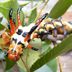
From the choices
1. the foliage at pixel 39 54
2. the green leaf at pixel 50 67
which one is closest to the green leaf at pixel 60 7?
the foliage at pixel 39 54

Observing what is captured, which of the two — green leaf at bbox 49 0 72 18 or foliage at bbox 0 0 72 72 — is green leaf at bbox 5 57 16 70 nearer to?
foliage at bbox 0 0 72 72

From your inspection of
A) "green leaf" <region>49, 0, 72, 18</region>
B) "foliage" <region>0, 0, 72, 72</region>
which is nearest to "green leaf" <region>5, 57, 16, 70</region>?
"foliage" <region>0, 0, 72, 72</region>

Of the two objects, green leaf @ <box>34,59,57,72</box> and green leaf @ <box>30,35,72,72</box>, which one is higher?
green leaf @ <box>34,59,57,72</box>

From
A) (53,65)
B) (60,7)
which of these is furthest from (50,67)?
(60,7)

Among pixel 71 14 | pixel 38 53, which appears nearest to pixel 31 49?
pixel 38 53

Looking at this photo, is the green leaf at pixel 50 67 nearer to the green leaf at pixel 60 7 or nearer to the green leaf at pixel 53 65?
the green leaf at pixel 53 65

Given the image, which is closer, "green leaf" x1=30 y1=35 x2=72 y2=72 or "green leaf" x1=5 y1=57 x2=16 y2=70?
"green leaf" x1=30 y1=35 x2=72 y2=72

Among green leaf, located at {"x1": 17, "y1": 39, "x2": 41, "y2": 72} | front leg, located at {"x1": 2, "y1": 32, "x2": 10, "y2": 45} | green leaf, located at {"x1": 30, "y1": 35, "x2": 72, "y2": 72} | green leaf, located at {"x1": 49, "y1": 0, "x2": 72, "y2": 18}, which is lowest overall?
green leaf, located at {"x1": 30, "y1": 35, "x2": 72, "y2": 72}

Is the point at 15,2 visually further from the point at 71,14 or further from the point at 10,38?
the point at 71,14
